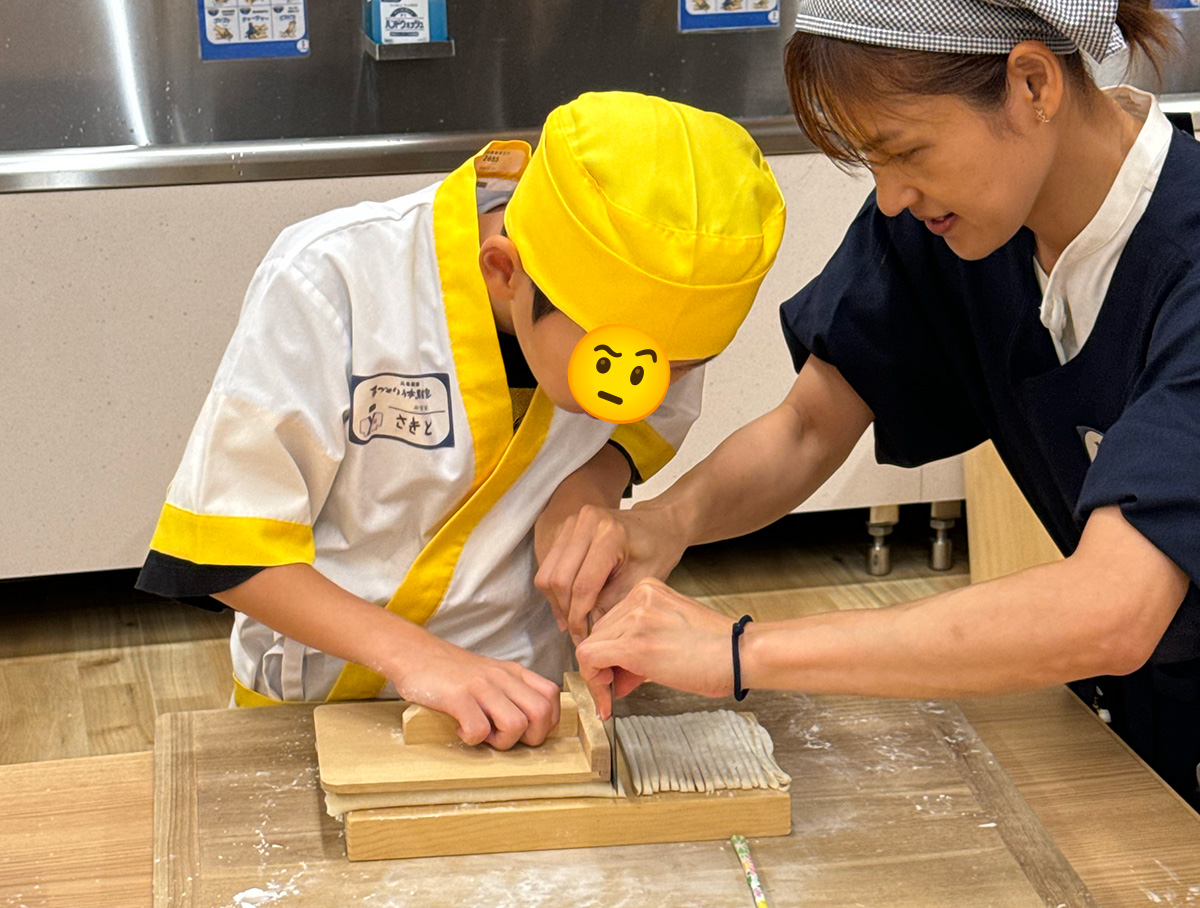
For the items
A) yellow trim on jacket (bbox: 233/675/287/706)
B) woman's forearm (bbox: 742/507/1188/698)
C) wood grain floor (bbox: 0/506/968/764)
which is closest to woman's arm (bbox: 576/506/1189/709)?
woman's forearm (bbox: 742/507/1188/698)

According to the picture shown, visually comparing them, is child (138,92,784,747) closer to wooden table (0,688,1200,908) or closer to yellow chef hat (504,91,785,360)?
yellow chef hat (504,91,785,360)

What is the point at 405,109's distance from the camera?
8.21 ft

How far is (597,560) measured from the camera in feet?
3.72

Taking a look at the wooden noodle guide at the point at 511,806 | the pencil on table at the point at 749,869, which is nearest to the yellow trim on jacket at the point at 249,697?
the wooden noodle guide at the point at 511,806

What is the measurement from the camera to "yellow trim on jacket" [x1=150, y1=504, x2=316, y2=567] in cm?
104

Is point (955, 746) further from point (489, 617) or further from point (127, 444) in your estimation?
point (127, 444)

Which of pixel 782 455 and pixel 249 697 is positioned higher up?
pixel 782 455

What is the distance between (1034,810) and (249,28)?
1.98 meters

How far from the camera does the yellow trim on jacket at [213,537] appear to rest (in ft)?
3.42

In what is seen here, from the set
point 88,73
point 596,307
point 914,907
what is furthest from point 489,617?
point 88,73

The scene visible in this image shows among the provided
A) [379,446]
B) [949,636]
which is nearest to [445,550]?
[379,446]

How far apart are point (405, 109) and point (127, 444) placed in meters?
0.77
